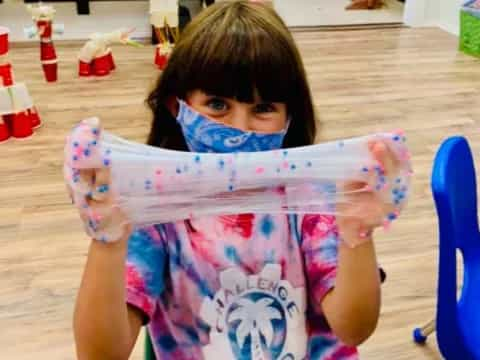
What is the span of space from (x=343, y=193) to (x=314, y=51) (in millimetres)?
2891

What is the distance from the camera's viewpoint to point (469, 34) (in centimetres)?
332

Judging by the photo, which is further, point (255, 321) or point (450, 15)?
point (450, 15)

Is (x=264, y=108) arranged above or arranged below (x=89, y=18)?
above

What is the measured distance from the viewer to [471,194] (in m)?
0.97

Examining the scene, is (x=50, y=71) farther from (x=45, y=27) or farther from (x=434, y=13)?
(x=434, y=13)

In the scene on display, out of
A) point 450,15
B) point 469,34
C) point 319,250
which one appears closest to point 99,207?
point 319,250

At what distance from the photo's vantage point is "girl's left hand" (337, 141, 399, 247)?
1.84ft

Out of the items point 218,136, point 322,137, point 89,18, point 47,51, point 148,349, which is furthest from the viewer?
point 89,18

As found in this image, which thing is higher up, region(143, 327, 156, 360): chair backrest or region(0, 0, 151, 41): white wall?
region(143, 327, 156, 360): chair backrest

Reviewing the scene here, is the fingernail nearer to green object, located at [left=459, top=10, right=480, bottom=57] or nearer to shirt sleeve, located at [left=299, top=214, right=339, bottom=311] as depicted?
shirt sleeve, located at [left=299, top=214, right=339, bottom=311]

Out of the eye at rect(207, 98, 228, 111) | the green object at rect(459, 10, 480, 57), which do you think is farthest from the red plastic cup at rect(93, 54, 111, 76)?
the eye at rect(207, 98, 228, 111)

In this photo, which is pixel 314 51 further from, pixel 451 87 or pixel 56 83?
pixel 56 83

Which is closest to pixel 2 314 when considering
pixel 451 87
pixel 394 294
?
pixel 394 294

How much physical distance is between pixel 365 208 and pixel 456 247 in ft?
1.12
